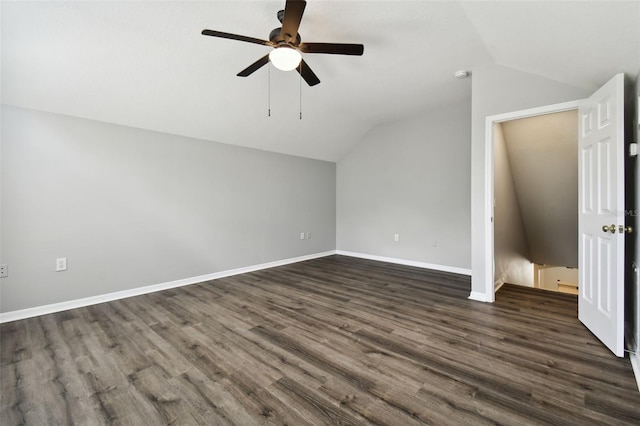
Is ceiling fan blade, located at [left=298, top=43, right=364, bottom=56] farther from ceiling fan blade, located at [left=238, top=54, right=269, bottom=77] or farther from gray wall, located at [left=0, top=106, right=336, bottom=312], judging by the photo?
gray wall, located at [left=0, top=106, right=336, bottom=312]

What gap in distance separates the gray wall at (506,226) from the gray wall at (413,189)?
0.52 metres

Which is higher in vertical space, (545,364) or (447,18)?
(447,18)

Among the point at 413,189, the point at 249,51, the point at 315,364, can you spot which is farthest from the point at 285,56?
the point at 413,189

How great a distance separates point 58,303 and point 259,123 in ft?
10.7

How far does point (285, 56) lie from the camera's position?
82.1 inches

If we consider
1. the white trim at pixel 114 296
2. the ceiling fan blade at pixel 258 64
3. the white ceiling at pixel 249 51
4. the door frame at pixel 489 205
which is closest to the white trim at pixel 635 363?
the door frame at pixel 489 205

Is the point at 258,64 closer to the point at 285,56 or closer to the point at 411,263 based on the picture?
the point at 285,56

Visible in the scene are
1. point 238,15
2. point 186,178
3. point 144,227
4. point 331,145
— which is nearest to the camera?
point 238,15

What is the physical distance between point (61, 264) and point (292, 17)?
3.46 meters

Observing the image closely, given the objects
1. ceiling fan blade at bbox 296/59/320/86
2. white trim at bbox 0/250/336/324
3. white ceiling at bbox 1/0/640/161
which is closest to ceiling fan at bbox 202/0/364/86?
ceiling fan blade at bbox 296/59/320/86

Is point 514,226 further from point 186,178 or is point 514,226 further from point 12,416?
point 12,416

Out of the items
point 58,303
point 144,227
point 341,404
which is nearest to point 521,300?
point 341,404

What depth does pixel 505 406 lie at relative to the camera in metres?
1.56

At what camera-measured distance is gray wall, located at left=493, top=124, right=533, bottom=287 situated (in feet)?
11.8
